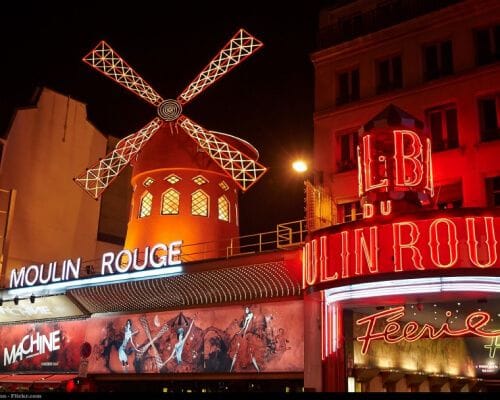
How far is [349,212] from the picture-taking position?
1368 cm

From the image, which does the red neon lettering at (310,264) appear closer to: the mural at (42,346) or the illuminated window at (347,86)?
the illuminated window at (347,86)

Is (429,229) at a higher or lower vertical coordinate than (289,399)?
higher

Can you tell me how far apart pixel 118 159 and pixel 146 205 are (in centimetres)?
200

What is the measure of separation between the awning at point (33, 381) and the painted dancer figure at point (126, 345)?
1.95m

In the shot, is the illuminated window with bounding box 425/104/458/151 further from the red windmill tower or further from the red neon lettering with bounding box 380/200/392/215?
the red windmill tower

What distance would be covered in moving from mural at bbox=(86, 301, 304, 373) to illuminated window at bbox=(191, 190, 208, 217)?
382cm

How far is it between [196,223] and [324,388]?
7.55 meters

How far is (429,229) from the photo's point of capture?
398 inches

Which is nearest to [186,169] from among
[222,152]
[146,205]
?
[222,152]

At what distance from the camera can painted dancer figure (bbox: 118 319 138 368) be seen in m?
16.0

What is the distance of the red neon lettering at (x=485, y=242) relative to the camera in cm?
978

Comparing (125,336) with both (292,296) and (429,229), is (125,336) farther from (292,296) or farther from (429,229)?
(429,229)

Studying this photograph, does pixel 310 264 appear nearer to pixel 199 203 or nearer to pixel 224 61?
pixel 199 203

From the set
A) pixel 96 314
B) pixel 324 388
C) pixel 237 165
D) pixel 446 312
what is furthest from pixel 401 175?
pixel 96 314
